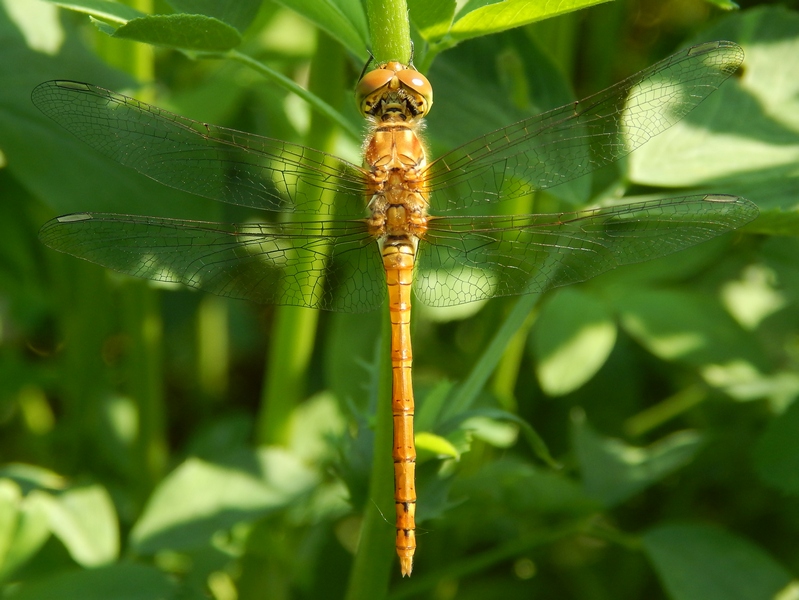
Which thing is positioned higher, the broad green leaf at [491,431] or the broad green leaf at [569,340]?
the broad green leaf at [569,340]

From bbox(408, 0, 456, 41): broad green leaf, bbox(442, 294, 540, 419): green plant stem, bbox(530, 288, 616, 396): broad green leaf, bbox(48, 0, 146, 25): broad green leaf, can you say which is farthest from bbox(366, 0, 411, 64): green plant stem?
bbox(530, 288, 616, 396): broad green leaf

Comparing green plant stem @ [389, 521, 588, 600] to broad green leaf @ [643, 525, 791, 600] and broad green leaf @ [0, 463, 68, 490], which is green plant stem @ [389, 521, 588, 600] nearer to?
broad green leaf @ [643, 525, 791, 600]

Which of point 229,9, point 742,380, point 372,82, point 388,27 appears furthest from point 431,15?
point 742,380

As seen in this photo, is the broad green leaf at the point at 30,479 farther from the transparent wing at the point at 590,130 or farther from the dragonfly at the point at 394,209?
the transparent wing at the point at 590,130

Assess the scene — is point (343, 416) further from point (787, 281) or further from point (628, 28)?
point (628, 28)

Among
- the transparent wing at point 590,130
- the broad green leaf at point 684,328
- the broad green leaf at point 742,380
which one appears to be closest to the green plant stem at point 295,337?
the transparent wing at point 590,130
